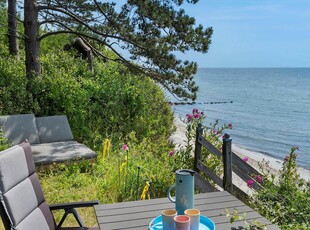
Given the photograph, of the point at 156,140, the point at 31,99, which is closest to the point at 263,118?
→ the point at 156,140

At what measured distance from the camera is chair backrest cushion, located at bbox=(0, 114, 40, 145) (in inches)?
235

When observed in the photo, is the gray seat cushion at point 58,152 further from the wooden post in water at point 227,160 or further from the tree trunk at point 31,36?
the tree trunk at point 31,36

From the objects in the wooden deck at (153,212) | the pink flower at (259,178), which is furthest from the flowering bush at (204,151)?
the wooden deck at (153,212)

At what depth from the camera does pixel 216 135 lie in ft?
17.3

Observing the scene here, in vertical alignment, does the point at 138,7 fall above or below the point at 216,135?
above

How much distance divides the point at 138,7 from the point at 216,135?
3.49 m

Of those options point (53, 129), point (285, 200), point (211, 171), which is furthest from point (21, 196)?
point (53, 129)

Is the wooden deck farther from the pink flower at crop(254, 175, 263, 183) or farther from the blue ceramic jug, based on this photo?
the pink flower at crop(254, 175, 263, 183)

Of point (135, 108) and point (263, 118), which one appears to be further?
point (263, 118)

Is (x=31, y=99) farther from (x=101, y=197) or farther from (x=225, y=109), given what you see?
(x=225, y=109)

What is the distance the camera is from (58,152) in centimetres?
568

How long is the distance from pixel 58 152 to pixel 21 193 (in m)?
3.06

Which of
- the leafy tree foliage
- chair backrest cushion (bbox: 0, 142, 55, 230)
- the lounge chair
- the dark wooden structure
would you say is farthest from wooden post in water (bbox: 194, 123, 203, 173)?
the leafy tree foliage

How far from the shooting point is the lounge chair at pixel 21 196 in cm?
248
